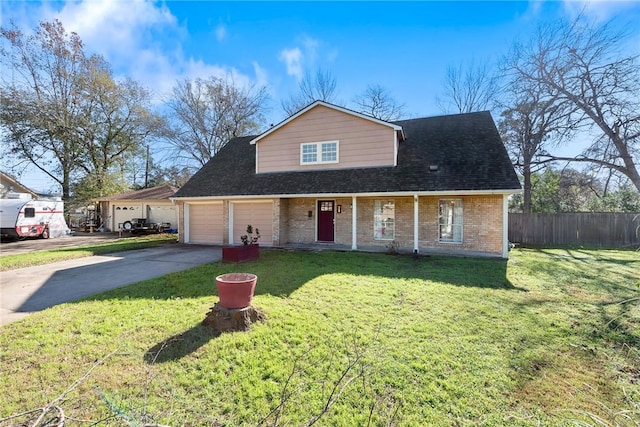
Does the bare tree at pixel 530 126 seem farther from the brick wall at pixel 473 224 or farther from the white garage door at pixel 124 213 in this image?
the white garage door at pixel 124 213

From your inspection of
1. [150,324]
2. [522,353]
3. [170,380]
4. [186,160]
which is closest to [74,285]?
[150,324]

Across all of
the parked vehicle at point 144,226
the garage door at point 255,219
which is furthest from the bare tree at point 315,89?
the parked vehicle at point 144,226

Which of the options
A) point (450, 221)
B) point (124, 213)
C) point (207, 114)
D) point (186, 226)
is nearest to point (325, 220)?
point (450, 221)

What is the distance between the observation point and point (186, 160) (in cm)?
2662

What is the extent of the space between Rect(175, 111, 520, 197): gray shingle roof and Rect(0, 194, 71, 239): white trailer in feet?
32.9

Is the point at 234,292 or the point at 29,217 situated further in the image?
the point at 29,217

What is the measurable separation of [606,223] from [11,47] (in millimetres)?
38813

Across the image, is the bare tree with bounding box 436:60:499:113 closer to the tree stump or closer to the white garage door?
the tree stump

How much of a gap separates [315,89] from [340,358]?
24648 millimetres

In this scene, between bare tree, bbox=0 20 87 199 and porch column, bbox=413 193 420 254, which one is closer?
porch column, bbox=413 193 420 254

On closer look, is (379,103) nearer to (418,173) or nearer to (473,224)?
(418,173)

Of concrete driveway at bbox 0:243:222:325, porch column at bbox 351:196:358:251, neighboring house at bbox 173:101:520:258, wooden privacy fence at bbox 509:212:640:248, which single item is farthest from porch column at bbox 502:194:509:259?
concrete driveway at bbox 0:243:222:325

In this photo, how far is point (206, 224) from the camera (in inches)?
604

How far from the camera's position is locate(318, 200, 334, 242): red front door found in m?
13.6
